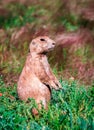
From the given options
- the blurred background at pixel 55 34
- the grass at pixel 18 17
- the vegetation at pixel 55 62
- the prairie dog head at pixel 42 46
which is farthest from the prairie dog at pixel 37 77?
the grass at pixel 18 17

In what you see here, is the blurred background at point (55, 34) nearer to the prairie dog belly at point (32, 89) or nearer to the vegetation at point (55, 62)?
the vegetation at point (55, 62)

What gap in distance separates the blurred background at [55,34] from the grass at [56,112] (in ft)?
3.48

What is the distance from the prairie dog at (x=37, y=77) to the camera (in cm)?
555

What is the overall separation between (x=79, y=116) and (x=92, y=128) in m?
0.36

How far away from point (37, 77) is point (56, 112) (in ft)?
1.33

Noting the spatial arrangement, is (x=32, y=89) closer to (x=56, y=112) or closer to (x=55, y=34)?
(x=56, y=112)

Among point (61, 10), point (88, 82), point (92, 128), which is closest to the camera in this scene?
point (92, 128)

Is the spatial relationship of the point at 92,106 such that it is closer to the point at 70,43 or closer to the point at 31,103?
the point at 31,103

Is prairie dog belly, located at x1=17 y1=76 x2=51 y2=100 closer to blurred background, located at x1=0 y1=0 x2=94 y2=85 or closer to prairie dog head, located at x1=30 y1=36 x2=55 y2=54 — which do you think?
prairie dog head, located at x1=30 y1=36 x2=55 y2=54

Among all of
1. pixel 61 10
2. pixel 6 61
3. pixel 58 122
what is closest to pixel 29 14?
pixel 61 10

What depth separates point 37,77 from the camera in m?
5.56

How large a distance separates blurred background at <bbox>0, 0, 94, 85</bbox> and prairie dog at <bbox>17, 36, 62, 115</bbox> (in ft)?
4.52

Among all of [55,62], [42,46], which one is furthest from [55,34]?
[42,46]

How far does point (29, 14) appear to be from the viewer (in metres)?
13.3
